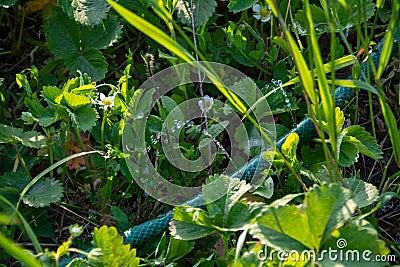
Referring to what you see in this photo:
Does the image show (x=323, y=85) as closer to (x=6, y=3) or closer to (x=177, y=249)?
(x=177, y=249)

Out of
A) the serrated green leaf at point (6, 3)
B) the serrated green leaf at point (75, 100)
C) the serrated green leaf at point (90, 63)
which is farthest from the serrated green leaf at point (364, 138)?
the serrated green leaf at point (6, 3)

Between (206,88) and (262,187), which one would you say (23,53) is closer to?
(206,88)

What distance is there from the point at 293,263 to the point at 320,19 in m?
0.94

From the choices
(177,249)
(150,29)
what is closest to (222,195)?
(177,249)

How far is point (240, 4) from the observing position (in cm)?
200

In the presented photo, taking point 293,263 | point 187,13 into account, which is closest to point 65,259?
point 293,263

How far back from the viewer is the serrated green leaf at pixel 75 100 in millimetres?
1693

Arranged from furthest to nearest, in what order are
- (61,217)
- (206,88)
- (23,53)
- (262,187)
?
(23,53)
(206,88)
(61,217)
(262,187)

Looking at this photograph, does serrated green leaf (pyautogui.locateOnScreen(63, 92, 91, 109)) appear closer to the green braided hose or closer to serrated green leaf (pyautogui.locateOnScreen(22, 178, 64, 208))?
serrated green leaf (pyautogui.locateOnScreen(22, 178, 64, 208))

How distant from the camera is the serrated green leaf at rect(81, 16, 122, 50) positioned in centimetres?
209

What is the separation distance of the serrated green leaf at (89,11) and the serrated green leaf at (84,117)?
36cm

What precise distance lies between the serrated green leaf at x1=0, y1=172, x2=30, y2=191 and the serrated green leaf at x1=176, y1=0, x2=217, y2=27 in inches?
26.9

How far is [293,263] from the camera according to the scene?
1.23 meters

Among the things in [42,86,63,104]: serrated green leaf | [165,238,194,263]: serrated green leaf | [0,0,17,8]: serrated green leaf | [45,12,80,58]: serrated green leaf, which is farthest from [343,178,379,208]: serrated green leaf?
[0,0,17,8]: serrated green leaf
